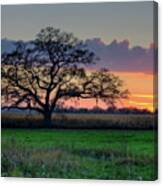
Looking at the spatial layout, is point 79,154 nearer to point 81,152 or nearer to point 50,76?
point 81,152

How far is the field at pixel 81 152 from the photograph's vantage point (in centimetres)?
557

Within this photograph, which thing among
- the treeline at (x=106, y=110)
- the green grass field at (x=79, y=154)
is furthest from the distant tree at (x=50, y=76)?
the green grass field at (x=79, y=154)

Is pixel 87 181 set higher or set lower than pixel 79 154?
lower

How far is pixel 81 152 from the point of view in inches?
223

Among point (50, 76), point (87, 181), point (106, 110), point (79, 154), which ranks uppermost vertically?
point (50, 76)

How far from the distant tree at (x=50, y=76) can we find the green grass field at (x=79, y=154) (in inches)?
5.7

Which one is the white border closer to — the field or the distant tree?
the field

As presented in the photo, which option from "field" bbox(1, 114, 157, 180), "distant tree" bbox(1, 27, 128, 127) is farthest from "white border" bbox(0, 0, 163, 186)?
"distant tree" bbox(1, 27, 128, 127)

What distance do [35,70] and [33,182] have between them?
66 cm

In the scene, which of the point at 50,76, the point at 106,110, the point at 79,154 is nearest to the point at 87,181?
the point at 79,154

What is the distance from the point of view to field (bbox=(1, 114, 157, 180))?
219 inches

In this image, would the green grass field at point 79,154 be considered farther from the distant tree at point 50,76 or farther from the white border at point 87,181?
the distant tree at point 50,76

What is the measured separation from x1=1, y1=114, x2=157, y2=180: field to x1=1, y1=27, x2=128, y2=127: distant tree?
0.37 feet

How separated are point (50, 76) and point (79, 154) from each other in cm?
49
